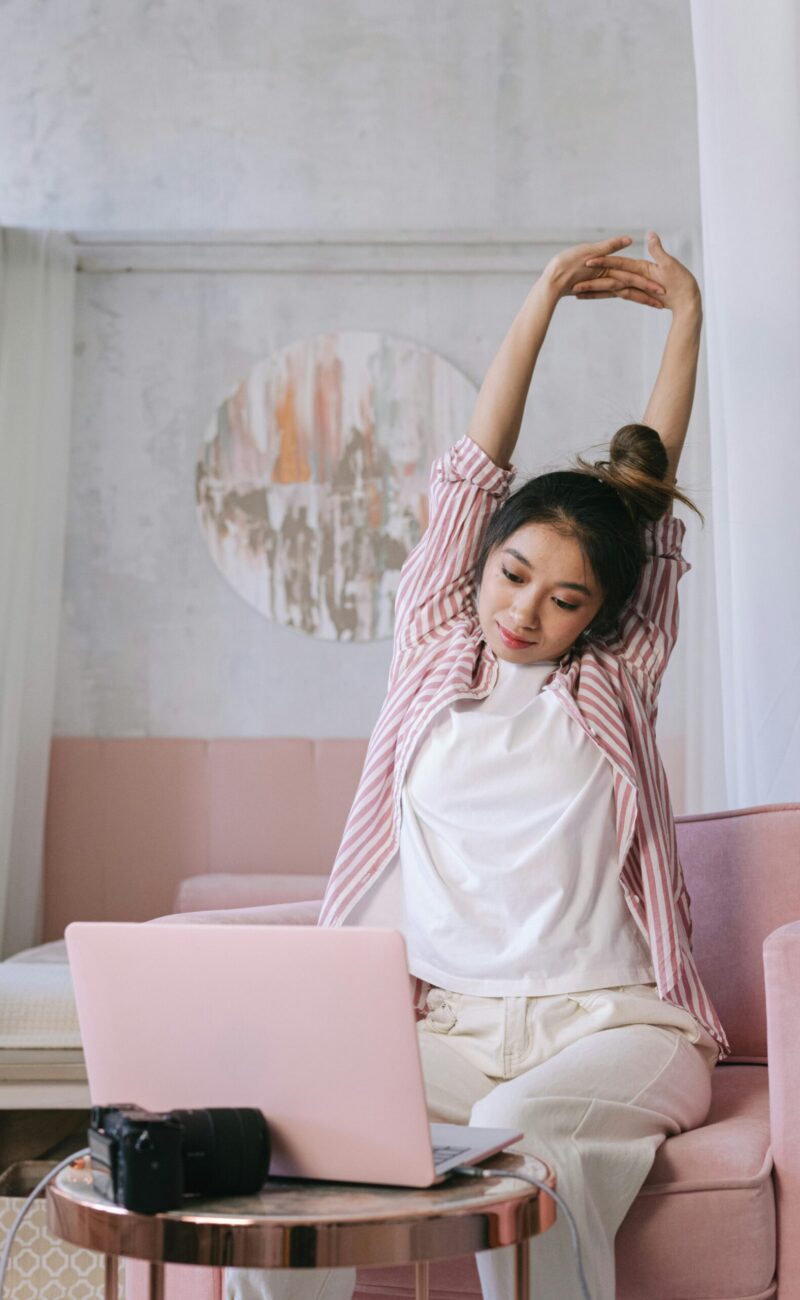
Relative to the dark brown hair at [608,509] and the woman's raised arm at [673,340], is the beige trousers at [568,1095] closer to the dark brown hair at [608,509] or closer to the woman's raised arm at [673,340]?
the dark brown hair at [608,509]

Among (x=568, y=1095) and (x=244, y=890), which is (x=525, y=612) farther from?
(x=244, y=890)

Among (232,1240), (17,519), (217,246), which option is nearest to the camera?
(232,1240)

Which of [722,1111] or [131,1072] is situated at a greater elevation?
[131,1072]

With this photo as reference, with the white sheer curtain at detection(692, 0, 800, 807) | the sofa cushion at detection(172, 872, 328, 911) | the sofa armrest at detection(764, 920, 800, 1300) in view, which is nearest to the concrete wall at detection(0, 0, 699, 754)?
the sofa cushion at detection(172, 872, 328, 911)

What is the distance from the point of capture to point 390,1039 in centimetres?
91

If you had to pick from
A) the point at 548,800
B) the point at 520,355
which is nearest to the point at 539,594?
the point at 548,800

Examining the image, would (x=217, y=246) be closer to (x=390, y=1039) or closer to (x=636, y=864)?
(x=636, y=864)

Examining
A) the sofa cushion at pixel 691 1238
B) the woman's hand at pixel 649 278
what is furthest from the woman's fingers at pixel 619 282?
the sofa cushion at pixel 691 1238

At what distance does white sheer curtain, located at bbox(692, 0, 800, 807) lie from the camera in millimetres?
2232

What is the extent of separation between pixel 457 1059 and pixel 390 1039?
0.60 metres

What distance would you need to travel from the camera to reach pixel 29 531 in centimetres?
373

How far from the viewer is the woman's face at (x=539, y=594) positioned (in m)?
1.70

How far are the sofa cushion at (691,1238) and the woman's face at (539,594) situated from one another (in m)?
0.62

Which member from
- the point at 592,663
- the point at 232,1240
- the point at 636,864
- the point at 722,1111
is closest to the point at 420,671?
the point at 592,663
